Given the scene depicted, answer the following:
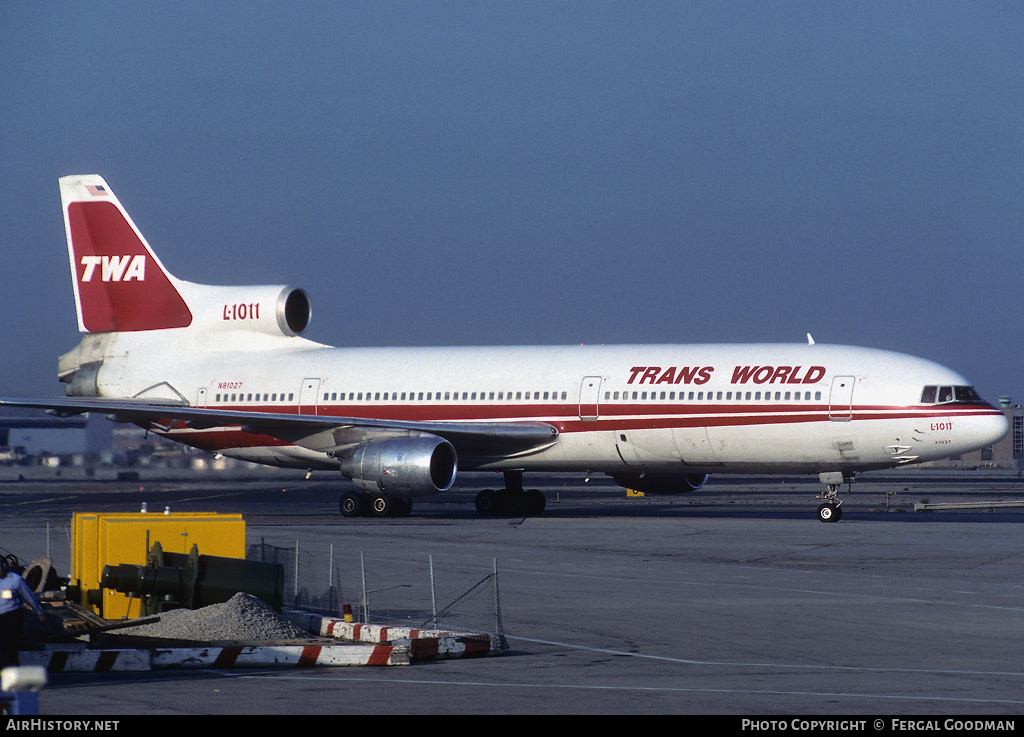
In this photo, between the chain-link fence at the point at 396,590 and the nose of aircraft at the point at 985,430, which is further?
the nose of aircraft at the point at 985,430

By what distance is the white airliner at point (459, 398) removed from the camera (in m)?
32.3

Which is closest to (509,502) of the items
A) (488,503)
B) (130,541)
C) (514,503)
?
(514,503)

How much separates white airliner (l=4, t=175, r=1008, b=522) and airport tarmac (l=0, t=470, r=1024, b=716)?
172 centimetres

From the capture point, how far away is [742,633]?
15.1 metres

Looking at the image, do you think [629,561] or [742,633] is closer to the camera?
[742,633]

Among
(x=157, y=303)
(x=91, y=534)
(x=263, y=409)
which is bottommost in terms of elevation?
(x=91, y=534)

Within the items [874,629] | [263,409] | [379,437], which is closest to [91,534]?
[874,629]

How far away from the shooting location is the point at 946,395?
105 feet

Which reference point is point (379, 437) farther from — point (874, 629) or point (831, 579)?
point (874, 629)

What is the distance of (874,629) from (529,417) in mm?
21202

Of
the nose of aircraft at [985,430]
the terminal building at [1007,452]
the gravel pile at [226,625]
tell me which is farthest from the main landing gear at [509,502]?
the terminal building at [1007,452]

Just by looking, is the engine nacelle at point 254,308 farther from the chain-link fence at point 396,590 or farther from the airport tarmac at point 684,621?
the chain-link fence at point 396,590

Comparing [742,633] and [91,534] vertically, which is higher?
[91,534]

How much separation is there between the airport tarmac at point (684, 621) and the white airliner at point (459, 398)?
1.72 meters
